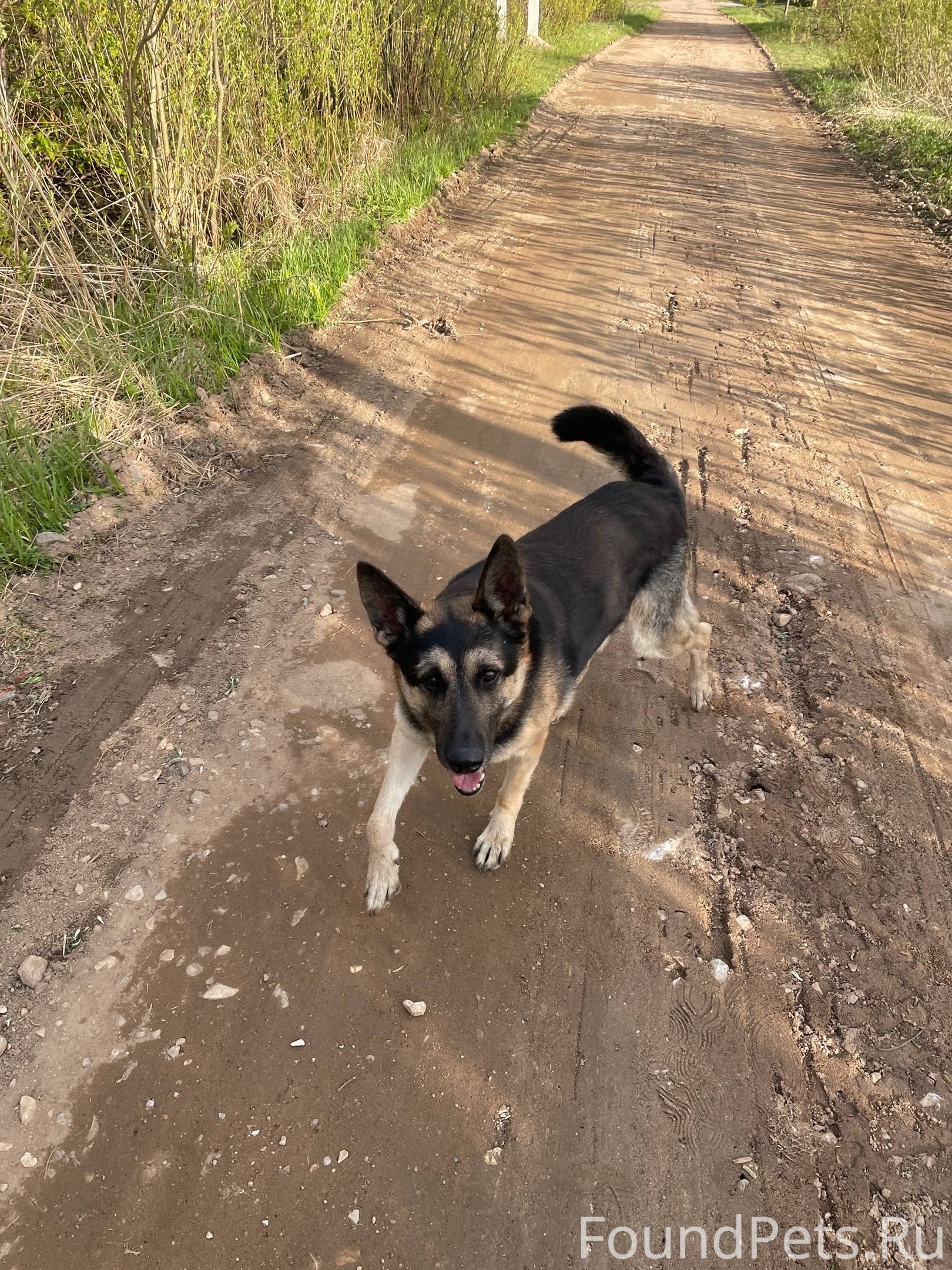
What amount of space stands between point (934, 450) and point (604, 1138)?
550cm

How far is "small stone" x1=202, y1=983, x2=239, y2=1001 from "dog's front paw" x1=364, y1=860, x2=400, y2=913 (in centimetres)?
57

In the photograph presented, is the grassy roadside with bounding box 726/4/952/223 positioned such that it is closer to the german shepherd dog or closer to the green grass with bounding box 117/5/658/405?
the green grass with bounding box 117/5/658/405

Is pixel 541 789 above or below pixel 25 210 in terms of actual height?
below

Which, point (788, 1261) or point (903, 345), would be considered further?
point (903, 345)

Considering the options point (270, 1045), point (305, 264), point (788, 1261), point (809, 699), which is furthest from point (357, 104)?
point (788, 1261)

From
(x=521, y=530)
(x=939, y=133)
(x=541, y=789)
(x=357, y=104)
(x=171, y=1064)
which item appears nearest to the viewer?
(x=171, y=1064)

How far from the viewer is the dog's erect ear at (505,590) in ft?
8.71


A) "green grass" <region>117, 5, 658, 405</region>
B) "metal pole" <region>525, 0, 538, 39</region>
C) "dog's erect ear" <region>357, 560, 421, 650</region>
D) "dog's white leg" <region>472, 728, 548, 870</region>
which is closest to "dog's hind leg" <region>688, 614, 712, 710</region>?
"dog's white leg" <region>472, 728, 548, 870</region>

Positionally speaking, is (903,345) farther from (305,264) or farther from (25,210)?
(25,210)

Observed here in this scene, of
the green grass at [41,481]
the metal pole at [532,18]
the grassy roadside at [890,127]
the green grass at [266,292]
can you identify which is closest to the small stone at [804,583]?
the green grass at [41,481]

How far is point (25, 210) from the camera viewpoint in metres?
5.45

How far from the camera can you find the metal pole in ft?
66.5

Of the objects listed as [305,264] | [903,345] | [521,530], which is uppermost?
[305,264]

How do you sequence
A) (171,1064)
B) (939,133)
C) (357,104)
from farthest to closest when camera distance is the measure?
(939,133)
(357,104)
(171,1064)
